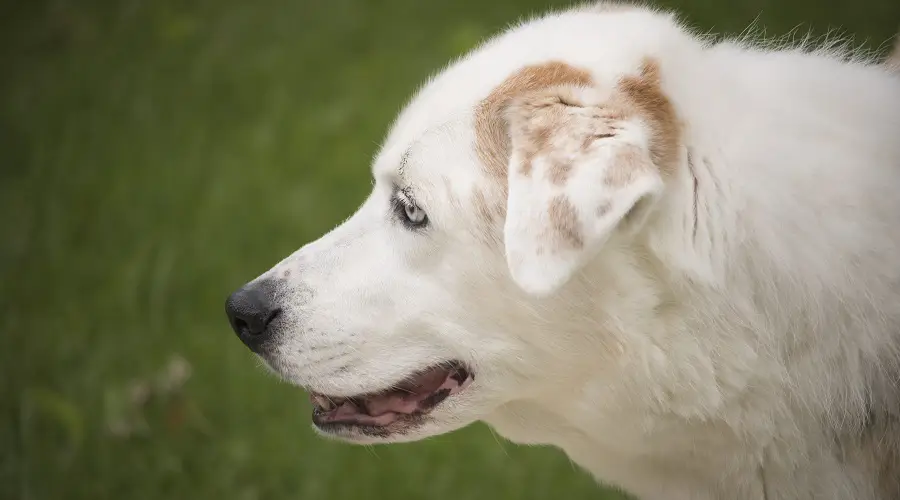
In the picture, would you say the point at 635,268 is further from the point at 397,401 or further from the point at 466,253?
the point at 397,401

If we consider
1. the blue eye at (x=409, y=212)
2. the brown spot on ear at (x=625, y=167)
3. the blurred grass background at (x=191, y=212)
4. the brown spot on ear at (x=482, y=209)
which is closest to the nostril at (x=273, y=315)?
the blue eye at (x=409, y=212)

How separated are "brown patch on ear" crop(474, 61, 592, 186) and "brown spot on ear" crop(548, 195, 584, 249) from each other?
1.02ft

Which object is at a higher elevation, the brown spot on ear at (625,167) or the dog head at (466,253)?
the brown spot on ear at (625,167)

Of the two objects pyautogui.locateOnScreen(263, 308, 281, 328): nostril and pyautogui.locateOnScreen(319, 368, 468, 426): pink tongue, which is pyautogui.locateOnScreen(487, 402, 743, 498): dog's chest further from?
pyautogui.locateOnScreen(263, 308, 281, 328): nostril

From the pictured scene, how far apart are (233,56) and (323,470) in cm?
337

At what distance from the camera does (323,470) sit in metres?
3.71

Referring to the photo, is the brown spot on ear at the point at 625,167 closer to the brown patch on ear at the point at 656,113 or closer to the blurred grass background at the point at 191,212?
the brown patch on ear at the point at 656,113

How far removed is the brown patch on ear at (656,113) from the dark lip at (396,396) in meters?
0.71

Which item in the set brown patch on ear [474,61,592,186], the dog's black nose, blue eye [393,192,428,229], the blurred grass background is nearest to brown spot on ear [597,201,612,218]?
brown patch on ear [474,61,592,186]

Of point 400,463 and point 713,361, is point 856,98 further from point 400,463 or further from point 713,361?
point 400,463

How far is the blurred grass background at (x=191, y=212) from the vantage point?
12.2ft

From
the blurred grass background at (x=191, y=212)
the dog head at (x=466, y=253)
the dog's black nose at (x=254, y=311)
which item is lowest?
the blurred grass background at (x=191, y=212)

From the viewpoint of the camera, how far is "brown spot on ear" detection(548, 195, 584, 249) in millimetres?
1742

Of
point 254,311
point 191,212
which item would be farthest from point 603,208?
point 191,212
